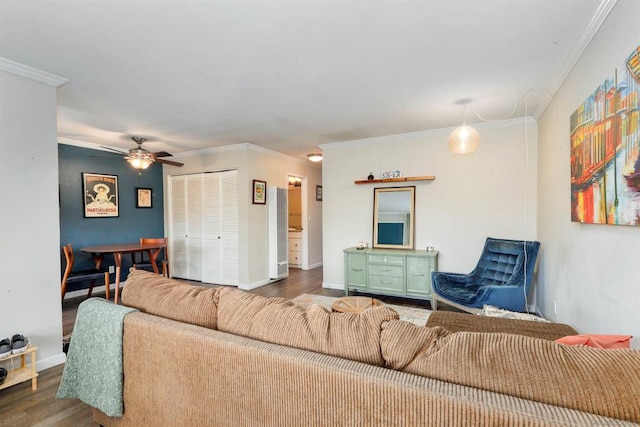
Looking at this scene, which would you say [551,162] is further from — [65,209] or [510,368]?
[65,209]

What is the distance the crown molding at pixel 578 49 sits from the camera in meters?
1.57

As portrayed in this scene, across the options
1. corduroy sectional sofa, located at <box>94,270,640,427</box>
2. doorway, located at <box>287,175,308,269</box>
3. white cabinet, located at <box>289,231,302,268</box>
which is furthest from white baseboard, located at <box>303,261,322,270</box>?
corduroy sectional sofa, located at <box>94,270,640,427</box>

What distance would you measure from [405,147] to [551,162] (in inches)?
71.8

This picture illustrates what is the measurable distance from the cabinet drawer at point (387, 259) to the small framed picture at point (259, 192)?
7.03ft

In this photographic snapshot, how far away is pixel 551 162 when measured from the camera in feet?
8.89

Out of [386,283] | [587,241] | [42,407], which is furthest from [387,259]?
[42,407]

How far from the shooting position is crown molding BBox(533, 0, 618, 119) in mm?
1574

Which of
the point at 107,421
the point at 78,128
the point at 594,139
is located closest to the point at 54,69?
the point at 78,128

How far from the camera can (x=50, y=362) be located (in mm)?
2332

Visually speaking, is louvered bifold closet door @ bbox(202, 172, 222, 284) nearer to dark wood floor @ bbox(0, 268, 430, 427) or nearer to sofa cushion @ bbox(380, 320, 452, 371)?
dark wood floor @ bbox(0, 268, 430, 427)

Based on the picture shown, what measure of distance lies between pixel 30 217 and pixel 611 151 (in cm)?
383

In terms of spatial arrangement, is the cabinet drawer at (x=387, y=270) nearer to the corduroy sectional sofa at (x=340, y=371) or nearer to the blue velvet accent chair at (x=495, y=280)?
the blue velvet accent chair at (x=495, y=280)

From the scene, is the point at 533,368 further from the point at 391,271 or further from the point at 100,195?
the point at 100,195

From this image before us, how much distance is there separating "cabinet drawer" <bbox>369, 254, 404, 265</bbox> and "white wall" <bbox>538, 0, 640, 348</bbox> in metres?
1.55
